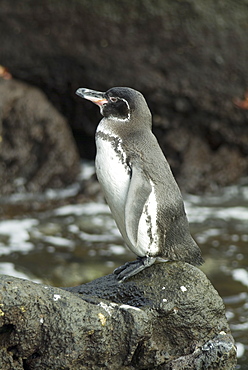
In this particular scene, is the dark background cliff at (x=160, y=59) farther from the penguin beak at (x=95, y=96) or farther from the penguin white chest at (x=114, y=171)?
the penguin white chest at (x=114, y=171)

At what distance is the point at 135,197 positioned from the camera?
11.9 feet

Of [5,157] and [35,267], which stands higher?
[35,267]

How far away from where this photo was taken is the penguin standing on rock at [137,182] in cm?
371

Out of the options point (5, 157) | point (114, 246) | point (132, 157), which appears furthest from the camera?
point (5, 157)

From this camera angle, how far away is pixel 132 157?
→ 12.2 ft

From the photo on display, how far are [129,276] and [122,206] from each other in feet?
1.36

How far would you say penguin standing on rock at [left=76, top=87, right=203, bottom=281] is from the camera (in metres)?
3.71

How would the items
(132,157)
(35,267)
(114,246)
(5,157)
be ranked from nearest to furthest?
1. (132,157)
2. (35,267)
3. (114,246)
4. (5,157)

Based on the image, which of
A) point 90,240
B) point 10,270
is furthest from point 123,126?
point 90,240

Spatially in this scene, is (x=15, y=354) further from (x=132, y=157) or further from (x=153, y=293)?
(x=132, y=157)

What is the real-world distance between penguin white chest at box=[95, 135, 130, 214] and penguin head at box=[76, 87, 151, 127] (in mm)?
179

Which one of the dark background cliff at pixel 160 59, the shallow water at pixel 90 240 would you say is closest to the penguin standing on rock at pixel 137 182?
the shallow water at pixel 90 240

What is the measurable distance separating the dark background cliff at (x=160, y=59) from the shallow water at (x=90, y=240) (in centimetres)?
73

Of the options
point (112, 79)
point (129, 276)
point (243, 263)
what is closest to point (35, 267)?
point (243, 263)
